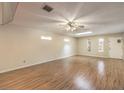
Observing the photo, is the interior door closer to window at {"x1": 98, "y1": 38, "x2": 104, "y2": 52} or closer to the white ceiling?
window at {"x1": 98, "y1": 38, "x2": 104, "y2": 52}

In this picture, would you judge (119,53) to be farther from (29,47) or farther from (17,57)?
(17,57)

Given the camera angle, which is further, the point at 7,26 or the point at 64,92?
the point at 7,26

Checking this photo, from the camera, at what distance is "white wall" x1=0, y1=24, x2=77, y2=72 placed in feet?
13.3

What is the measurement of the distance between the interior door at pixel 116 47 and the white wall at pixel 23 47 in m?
4.84

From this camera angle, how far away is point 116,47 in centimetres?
769

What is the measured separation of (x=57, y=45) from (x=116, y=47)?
4.98 metres

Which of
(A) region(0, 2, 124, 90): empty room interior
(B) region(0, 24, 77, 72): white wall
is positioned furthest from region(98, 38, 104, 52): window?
(B) region(0, 24, 77, 72): white wall

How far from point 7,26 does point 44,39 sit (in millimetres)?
2512

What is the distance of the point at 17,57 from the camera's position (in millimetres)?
4551

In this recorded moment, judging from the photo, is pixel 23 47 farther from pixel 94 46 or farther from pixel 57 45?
pixel 94 46

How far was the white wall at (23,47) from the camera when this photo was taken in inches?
159

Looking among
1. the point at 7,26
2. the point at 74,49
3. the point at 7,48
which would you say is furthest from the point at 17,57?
the point at 74,49

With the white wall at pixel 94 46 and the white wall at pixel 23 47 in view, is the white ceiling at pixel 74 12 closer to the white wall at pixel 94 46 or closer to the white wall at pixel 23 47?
the white wall at pixel 23 47

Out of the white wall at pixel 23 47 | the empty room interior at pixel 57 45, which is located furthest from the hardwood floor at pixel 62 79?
the white wall at pixel 23 47
